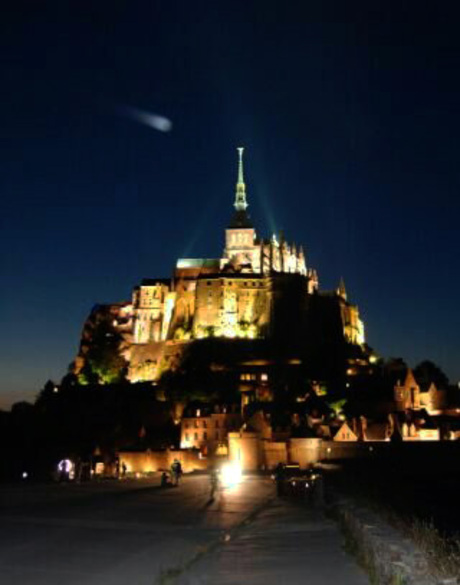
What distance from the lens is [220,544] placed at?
13.2 meters

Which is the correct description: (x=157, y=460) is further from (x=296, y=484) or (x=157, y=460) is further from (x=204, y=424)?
(x=296, y=484)

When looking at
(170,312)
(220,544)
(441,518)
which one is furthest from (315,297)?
(220,544)

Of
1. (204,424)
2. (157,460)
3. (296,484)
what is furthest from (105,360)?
(296,484)

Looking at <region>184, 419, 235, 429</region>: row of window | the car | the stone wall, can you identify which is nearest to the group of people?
the car

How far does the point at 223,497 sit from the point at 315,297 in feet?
257

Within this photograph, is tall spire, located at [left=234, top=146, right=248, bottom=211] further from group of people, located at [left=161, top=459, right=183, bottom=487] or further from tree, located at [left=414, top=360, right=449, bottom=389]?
group of people, located at [left=161, top=459, right=183, bottom=487]

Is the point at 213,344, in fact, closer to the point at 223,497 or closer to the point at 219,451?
the point at 219,451

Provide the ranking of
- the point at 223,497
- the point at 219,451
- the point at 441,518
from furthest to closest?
the point at 219,451 → the point at 441,518 → the point at 223,497

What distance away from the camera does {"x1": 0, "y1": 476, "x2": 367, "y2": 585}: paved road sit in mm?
10195

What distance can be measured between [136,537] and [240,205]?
11250 cm

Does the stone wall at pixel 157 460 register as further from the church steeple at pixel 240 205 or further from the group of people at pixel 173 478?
the church steeple at pixel 240 205

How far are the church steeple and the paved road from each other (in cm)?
9090

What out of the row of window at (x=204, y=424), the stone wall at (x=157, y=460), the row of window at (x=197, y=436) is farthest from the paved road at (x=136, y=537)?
the row of window at (x=197, y=436)

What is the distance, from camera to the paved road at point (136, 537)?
33.4ft
